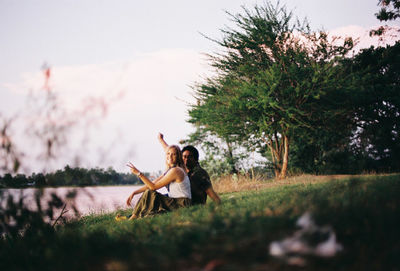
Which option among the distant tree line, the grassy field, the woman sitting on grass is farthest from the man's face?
the grassy field

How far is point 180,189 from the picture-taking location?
6.98m

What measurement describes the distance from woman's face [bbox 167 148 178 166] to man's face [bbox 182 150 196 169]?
1.27 metres

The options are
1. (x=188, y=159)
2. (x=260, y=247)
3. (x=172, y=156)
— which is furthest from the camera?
(x=188, y=159)

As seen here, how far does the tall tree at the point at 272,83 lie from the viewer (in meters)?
15.2

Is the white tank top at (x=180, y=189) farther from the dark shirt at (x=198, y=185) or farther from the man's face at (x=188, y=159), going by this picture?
the man's face at (x=188, y=159)

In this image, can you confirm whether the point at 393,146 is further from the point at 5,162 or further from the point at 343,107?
the point at 5,162

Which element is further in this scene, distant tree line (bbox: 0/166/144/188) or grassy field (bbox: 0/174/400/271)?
distant tree line (bbox: 0/166/144/188)

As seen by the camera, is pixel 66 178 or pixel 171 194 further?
pixel 171 194

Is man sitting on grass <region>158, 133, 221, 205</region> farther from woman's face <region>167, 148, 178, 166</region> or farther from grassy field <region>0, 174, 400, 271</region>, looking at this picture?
grassy field <region>0, 174, 400, 271</region>

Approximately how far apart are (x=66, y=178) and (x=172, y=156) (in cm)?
237

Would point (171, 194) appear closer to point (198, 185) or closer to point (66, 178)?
point (198, 185)

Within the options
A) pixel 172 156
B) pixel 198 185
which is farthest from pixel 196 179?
pixel 172 156

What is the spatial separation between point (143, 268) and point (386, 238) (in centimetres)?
192

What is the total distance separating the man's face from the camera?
826 cm
